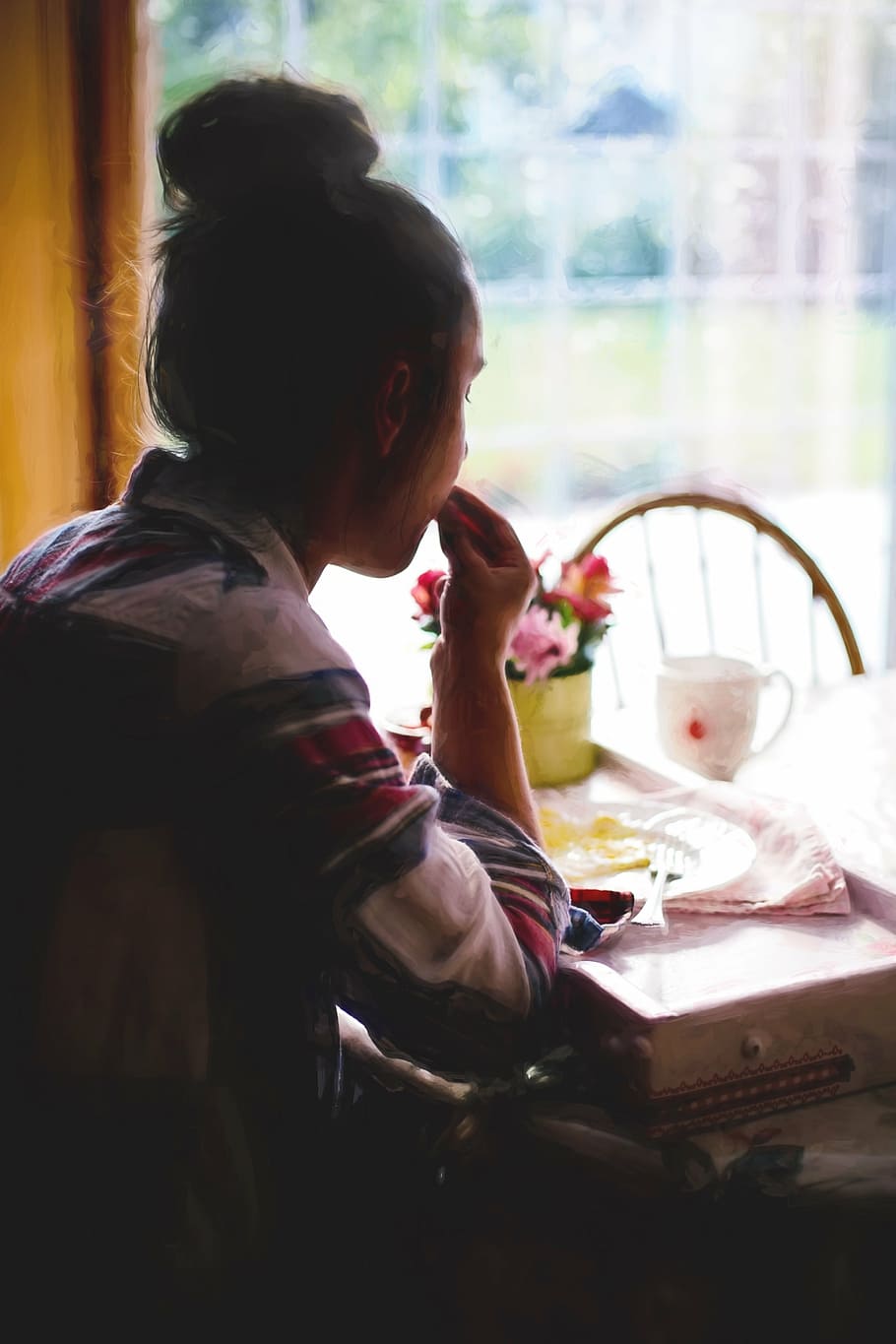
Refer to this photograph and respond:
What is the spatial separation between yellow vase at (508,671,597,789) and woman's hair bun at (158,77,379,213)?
25.1 inches

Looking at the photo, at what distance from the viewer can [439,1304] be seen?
78 cm

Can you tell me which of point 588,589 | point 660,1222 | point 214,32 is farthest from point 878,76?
point 660,1222

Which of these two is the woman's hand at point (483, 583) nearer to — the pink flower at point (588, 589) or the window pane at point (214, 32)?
the pink flower at point (588, 589)

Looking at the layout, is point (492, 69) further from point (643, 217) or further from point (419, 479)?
point (419, 479)

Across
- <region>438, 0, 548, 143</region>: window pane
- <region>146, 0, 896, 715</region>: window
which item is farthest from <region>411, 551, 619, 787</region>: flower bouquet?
<region>438, 0, 548, 143</region>: window pane

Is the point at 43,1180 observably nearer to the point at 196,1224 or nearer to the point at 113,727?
the point at 196,1224

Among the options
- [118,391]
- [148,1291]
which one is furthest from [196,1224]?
[118,391]

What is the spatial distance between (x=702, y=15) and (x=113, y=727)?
3.24 m

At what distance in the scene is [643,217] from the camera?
337 cm

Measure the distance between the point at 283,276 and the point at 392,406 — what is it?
91 millimetres

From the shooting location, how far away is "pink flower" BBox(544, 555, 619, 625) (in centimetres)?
128

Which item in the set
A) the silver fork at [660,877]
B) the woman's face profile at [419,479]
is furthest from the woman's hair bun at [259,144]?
the silver fork at [660,877]

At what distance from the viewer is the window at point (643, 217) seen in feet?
10.2

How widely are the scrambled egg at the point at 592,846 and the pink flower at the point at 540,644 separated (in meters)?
0.16
